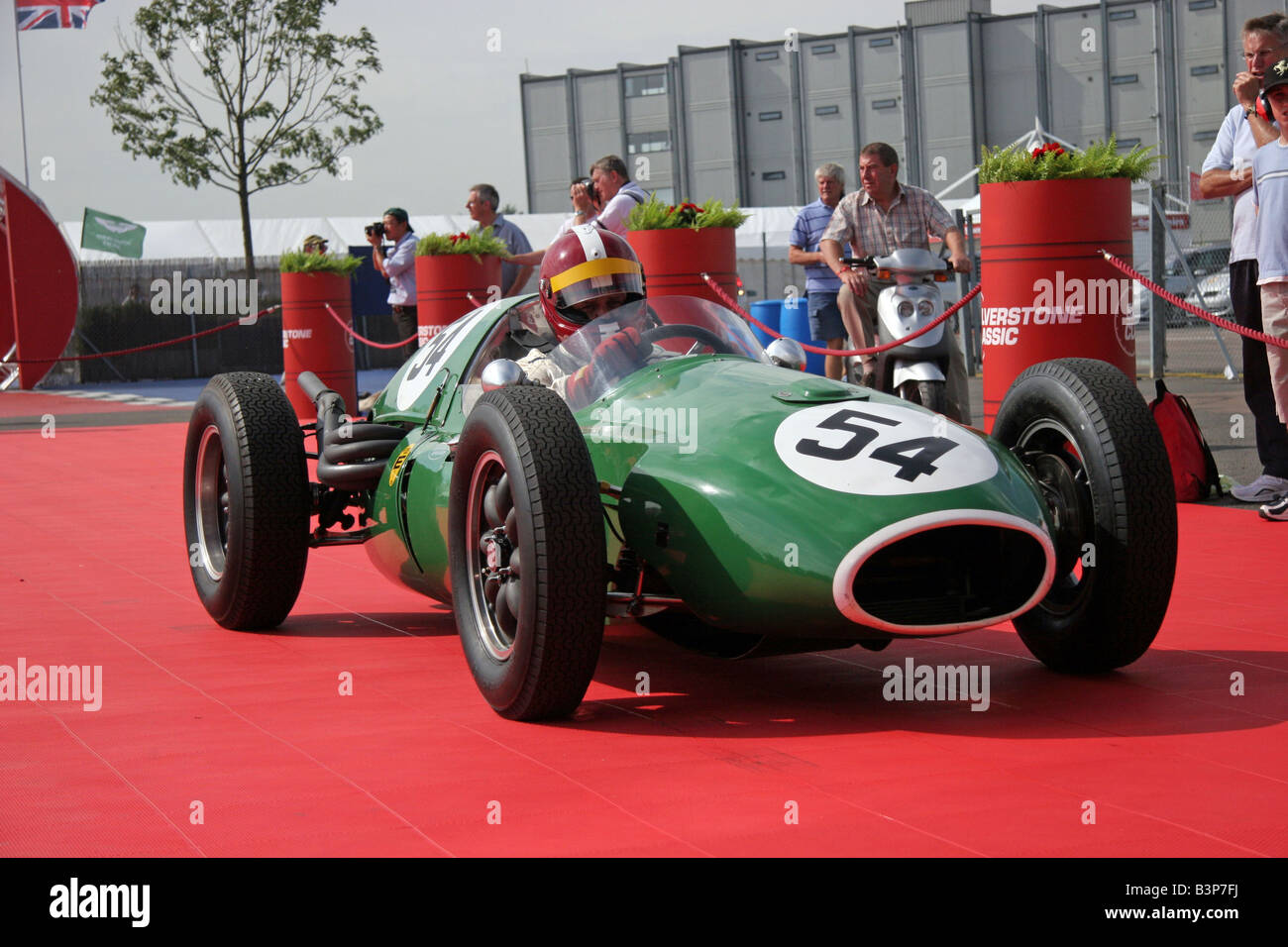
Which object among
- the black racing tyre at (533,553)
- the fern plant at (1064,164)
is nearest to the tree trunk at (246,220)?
the fern plant at (1064,164)

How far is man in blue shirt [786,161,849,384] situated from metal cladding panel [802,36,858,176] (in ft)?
126

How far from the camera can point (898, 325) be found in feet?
29.6

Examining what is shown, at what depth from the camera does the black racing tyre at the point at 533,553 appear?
4137 millimetres

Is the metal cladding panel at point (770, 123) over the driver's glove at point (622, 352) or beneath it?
over

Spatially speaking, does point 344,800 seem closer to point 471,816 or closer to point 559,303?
point 471,816

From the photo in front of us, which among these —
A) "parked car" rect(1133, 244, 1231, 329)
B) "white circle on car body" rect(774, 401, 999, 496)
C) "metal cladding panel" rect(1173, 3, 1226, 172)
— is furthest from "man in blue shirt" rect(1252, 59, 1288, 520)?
"metal cladding panel" rect(1173, 3, 1226, 172)

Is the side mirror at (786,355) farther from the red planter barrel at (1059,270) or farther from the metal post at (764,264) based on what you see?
the metal post at (764,264)

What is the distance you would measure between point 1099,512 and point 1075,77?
4471 cm

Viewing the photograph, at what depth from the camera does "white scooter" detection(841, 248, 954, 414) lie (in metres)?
8.97

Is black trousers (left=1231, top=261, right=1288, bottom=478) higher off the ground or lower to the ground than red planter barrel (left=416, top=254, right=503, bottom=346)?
lower

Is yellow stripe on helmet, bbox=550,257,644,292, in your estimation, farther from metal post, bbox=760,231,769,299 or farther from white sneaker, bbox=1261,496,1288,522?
metal post, bbox=760,231,769,299

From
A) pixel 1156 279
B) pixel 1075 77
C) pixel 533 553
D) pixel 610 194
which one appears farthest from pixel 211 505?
pixel 1075 77

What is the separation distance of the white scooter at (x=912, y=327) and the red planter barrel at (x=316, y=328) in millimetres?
10601

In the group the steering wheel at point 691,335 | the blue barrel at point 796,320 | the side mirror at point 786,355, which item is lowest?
the blue barrel at point 796,320
